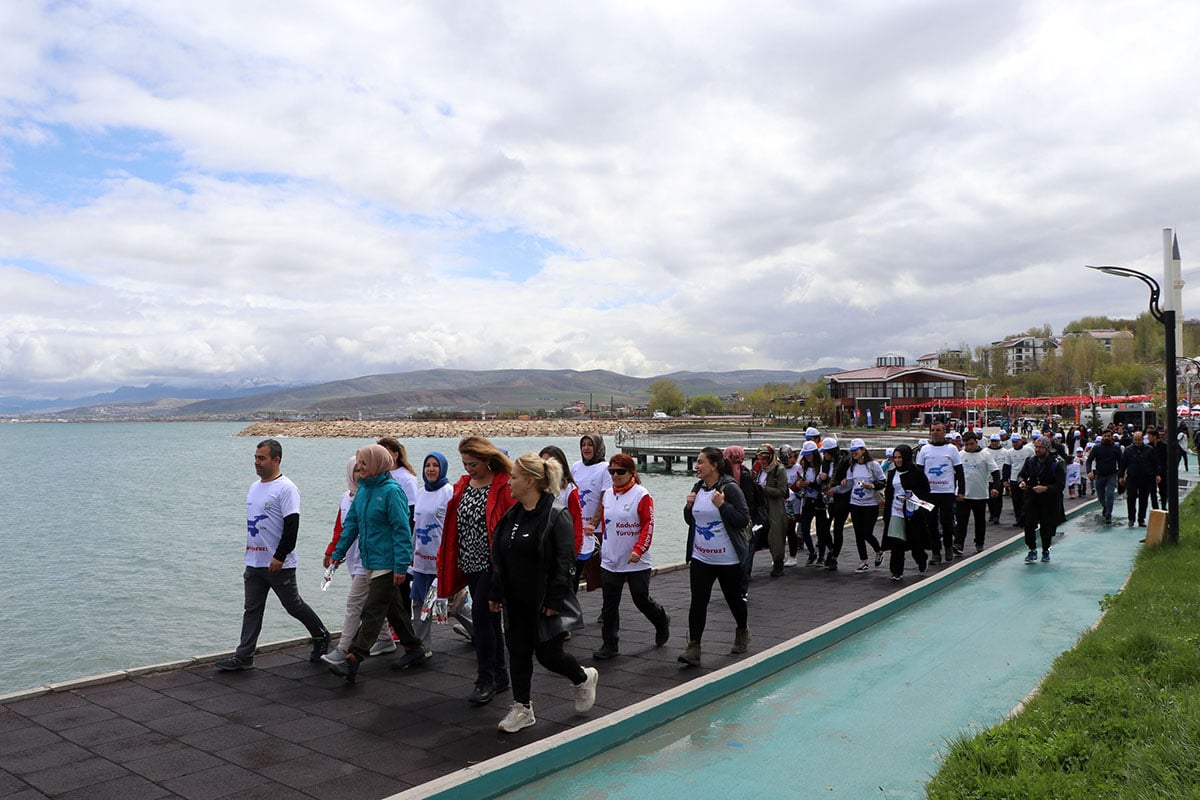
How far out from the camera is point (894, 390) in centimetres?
9381

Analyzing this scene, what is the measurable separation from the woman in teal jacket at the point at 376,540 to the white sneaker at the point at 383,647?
92cm

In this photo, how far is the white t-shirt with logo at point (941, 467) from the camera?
11.4 m

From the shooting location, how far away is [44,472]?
63.5 meters

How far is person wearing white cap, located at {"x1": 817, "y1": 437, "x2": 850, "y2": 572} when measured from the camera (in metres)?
11.7

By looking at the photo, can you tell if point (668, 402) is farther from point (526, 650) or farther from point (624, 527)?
point (526, 650)

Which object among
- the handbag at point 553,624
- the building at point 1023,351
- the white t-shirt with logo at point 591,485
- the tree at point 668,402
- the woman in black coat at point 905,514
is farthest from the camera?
the tree at point 668,402

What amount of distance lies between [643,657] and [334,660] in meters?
2.49

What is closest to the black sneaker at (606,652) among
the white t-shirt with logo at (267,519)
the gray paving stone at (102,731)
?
the white t-shirt with logo at (267,519)

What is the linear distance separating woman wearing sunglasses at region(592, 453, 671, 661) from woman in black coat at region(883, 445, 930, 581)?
447 centimetres

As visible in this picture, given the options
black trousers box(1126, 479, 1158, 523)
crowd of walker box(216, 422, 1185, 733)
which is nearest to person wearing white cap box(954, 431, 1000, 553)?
black trousers box(1126, 479, 1158, 523)

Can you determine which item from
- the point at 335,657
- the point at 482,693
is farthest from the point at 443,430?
the point at 482,693

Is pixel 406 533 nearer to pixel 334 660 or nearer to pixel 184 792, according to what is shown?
pixel 334 660

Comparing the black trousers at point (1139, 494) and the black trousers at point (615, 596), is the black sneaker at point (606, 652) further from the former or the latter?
the black trousers at point (1139, 494)

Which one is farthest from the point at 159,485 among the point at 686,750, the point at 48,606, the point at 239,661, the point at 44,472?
the point at 686,750
